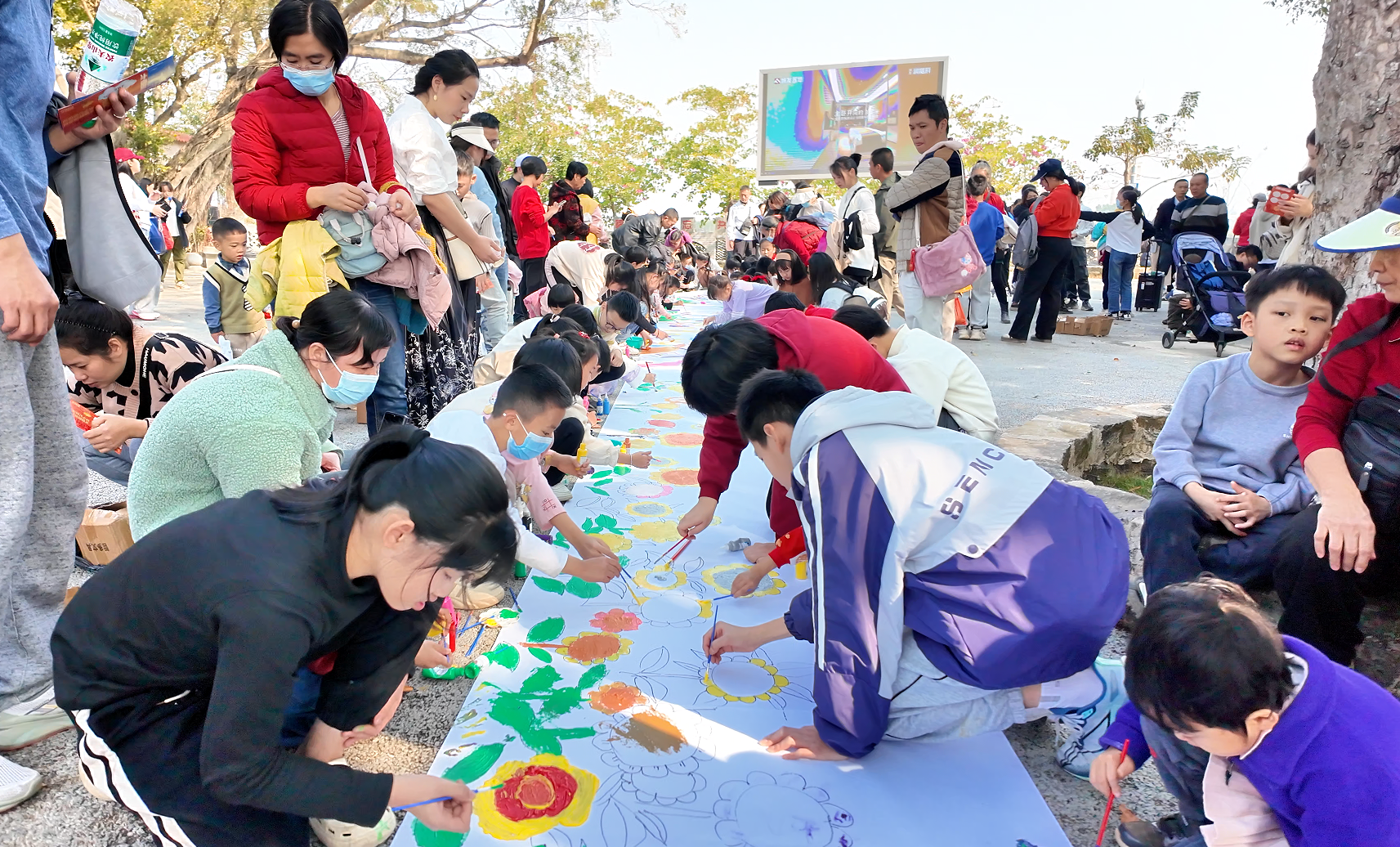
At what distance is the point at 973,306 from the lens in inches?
286

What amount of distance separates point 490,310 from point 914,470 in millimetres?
3432

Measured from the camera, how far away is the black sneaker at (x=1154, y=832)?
133cm

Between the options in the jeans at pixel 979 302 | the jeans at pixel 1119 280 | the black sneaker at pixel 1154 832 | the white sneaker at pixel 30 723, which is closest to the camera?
the black sneaker at pixel 1154 832

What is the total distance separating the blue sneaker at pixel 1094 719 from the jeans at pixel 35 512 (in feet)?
6.51

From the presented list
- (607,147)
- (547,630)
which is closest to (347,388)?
(547,630)

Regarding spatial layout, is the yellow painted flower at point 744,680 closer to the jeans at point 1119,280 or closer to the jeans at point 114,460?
the jeans at point 114,460

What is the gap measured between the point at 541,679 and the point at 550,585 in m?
0.51

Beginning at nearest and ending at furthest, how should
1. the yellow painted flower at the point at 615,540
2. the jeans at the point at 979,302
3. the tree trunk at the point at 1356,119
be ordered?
the tree trunk at the point at 1356,119
the yellow painted flower at the point at 615,540
the jeans at the point at 979,302

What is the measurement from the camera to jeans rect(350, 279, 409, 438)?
2.61 m

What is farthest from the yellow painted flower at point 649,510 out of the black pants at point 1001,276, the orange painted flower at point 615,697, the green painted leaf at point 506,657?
the black pants at point 1001,276

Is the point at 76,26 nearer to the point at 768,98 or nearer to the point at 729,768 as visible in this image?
the point at 768,98

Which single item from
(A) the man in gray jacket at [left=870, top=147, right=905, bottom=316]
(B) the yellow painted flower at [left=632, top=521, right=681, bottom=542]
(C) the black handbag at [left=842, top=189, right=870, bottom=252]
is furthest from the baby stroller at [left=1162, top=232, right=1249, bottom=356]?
(B) the yellow painted flower at [left=632, top=521, right=681, bottom=542]

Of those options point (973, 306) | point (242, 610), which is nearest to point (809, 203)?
point (973, 306)

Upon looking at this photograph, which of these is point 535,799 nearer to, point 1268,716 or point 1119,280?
point 1268,716
